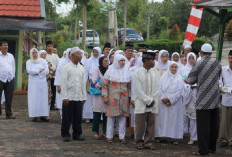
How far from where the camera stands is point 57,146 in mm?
8992

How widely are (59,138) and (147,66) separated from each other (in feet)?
7.95

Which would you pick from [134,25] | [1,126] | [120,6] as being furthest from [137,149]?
[134,25]

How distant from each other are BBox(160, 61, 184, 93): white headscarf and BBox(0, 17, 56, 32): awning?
7821 mm

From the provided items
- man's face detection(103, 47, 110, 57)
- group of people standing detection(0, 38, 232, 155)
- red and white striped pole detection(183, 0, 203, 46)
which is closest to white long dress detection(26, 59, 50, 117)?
man's face detection(103, 47, 110, 57)

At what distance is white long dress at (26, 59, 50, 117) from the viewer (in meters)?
12.3

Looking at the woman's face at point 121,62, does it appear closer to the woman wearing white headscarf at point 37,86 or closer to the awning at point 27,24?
the woman wearing white headscarf at point 37,86

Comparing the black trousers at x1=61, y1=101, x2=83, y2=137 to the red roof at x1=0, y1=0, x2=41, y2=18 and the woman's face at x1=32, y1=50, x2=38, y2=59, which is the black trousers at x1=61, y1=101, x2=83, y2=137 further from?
the red roof at x1=0, y1=0, x2=41, y2=18

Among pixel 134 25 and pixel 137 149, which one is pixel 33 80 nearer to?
pixel 137 149

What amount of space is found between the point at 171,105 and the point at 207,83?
4.66 ft

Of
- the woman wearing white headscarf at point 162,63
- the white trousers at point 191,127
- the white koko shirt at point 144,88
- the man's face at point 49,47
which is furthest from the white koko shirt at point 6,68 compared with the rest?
the white trousers at point 191,127

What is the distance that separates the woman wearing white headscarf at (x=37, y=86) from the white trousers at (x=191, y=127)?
3.84 m

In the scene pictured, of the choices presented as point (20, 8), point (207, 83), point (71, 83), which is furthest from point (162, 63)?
point (20, 8)

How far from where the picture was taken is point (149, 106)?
890 cm

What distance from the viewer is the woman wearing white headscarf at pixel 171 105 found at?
9.79 m
